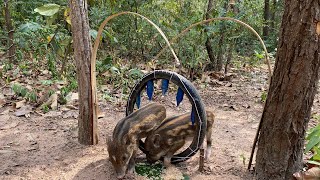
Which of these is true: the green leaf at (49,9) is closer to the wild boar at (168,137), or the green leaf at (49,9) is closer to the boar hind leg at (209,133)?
the wild boar at (168,137)

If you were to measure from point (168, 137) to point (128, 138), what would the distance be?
1.30ft

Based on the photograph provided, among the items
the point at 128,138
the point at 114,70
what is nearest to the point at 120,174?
the point at 128,138

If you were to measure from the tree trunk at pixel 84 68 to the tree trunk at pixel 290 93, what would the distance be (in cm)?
189

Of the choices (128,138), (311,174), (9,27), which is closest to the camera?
(311,174)

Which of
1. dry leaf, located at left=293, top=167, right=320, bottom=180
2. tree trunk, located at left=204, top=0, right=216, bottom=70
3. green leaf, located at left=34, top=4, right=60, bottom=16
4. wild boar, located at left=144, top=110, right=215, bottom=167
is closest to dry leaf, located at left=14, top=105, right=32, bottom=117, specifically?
green leaf, located at left=34, top=4, right=60, bottom=16

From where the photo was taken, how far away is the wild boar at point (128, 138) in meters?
3.29

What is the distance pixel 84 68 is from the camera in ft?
12.8

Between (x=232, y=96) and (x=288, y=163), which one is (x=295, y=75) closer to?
(x=288, y=163)

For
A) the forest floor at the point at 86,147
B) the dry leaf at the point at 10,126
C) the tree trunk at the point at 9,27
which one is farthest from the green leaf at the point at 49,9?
the tree trunk at the point at 9,27

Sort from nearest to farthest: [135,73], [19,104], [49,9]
→ [49,9] < [19,104] < [135,73]

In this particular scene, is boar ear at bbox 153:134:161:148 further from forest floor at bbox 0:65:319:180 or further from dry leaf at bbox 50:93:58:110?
dry leaf at bbox 50:93:58:110

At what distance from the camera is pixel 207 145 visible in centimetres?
388

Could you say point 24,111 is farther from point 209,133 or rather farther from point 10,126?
point 209,133

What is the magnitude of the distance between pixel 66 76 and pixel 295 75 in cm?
454
